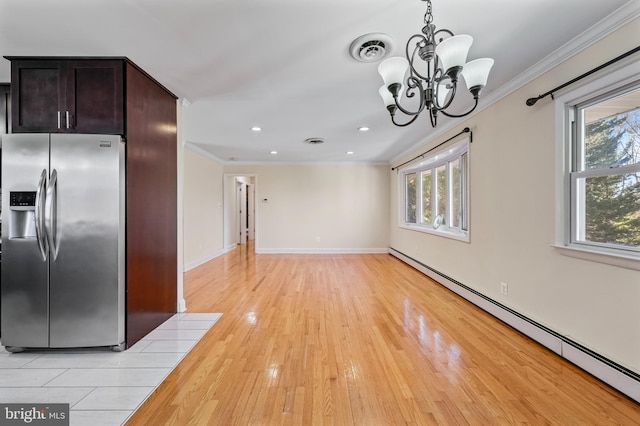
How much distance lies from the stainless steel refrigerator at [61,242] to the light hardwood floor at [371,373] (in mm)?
894

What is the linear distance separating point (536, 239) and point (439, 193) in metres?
2.53

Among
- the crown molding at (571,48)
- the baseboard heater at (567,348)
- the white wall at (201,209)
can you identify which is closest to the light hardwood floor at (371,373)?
the baseboard heater at (567,348)

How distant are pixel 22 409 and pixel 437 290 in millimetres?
4074

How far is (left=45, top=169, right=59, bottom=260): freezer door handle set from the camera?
2.10m

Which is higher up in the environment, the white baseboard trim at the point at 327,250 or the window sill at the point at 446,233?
the window sill at the point at 446,233

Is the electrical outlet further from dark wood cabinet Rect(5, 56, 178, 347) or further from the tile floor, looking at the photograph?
dark wood cabinet Rect(5, 56, 178, 347)

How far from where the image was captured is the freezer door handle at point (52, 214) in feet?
6.89

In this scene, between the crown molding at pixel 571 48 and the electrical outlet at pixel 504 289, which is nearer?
the crown molding at pixel 571 48

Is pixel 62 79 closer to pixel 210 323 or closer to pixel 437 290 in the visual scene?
pixel 210 323

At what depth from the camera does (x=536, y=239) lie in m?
2.39

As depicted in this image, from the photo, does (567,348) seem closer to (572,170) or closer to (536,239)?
(536,239)

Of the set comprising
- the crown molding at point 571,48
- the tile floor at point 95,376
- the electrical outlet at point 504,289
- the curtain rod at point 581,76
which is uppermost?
the crown molding at point 571,48

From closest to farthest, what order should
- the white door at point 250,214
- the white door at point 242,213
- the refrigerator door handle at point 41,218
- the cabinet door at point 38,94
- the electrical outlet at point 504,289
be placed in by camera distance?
the refrigerator door handle at point 41,218
the cabinet door at point 38,94
the electrical outlet at point 504,289
the white door at point 242,213
the white door at point 250,214

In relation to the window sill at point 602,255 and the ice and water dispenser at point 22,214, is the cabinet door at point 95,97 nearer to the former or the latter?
the ice and water dispenser at point 22,214
